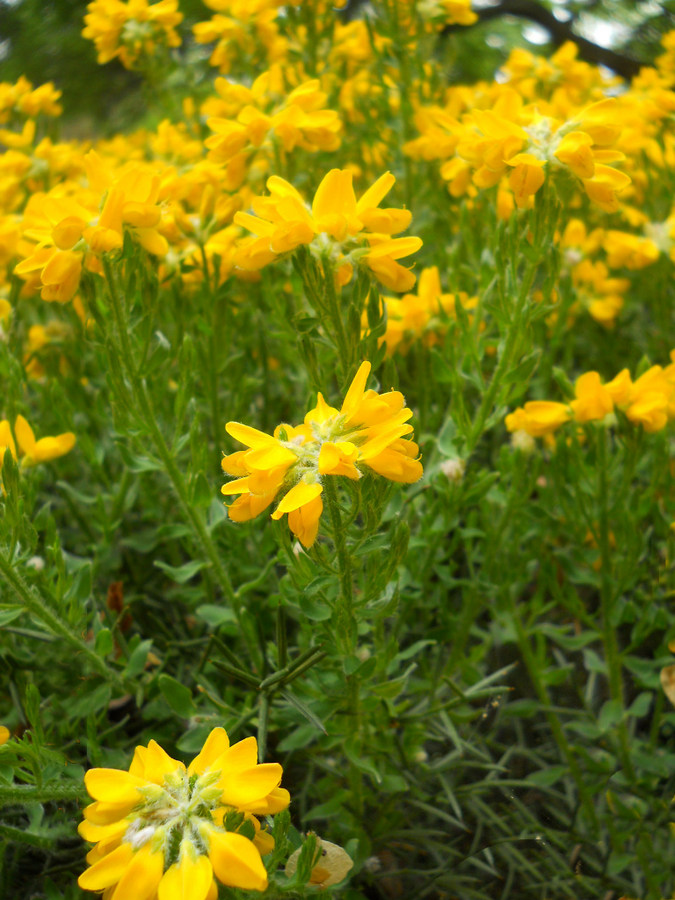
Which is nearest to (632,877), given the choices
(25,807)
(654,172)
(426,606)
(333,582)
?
(426,606)

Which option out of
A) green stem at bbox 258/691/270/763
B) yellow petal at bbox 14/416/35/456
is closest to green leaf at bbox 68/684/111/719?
green stem at bbox 258/691/270/763

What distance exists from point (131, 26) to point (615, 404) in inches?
63.3

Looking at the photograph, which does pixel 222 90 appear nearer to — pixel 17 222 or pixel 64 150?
pixel 17 222

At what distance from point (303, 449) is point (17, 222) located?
1.06 meters

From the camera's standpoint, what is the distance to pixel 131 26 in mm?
1915

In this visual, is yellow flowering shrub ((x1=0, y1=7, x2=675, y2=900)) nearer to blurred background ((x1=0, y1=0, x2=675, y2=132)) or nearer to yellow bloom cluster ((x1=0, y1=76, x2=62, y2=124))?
yellow bloom cluster ((x1=0, y1=76, x2=62, y2=124))

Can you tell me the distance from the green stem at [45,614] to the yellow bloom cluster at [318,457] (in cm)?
43

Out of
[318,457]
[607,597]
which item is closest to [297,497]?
[318,457]

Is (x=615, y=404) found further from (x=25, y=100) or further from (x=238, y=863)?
(x=25, y=100)

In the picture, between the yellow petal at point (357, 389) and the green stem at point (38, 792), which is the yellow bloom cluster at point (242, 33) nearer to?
the yellow petal at point (357, 389)

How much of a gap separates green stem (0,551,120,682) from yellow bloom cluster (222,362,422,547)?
429 mm

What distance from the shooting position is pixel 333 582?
34.9 inches

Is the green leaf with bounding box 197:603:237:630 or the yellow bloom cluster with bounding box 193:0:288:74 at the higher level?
the yellow bloom cluster with bounding box 193:0:288:74

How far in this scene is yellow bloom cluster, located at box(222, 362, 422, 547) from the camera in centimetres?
67
